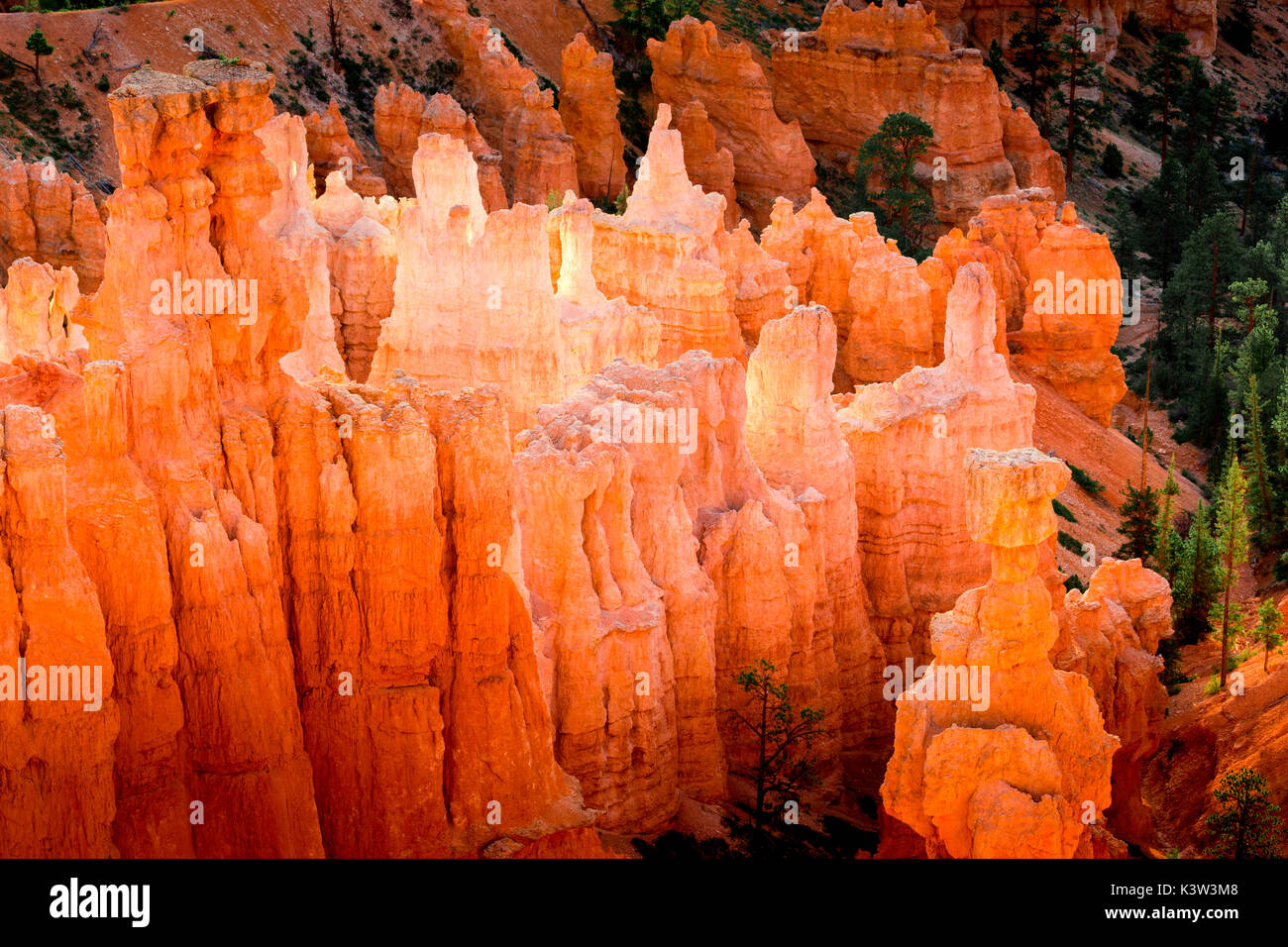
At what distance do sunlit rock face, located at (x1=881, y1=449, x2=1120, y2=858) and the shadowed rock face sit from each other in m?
0.07

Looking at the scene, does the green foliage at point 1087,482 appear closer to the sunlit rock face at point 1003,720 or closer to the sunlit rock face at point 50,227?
the sunlit rock face at point 50,227

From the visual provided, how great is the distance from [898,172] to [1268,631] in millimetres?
33800

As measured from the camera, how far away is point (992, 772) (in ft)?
91.5

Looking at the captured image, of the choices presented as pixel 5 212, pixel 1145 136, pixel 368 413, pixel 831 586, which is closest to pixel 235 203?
pixel 368 413

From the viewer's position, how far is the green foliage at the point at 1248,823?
1267 inches

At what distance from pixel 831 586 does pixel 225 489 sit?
48.6 ft

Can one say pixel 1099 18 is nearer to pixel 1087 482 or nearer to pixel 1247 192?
pixel 1247 192

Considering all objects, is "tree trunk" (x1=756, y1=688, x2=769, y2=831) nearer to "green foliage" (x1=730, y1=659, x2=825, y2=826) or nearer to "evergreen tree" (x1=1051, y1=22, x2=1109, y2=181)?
"green foliage" (x1=730, y1=659, x2=825, y2=826)

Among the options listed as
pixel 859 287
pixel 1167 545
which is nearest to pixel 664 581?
pixel 1167 545

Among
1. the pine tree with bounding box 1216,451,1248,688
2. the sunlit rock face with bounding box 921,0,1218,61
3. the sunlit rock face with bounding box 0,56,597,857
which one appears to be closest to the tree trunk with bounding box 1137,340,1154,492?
the pine tree with bounding box 1216,451,1248,688

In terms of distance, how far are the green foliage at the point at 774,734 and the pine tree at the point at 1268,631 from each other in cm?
1093

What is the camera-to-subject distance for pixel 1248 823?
32406mm

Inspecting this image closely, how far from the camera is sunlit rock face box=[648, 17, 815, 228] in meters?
76.2
